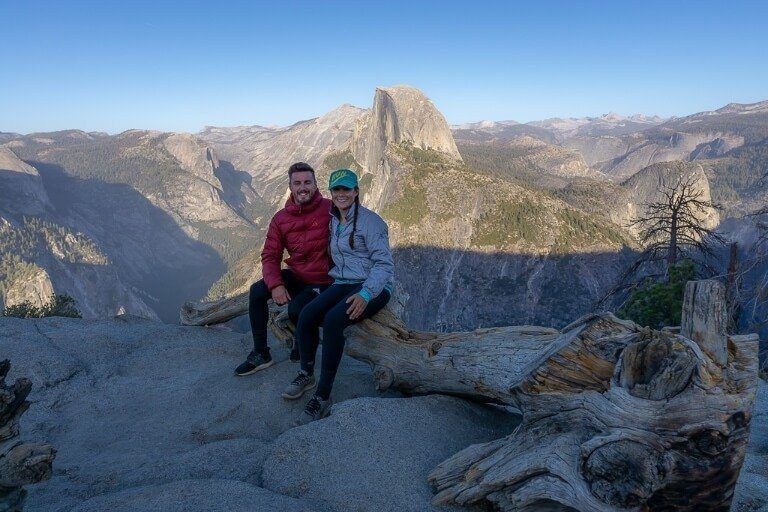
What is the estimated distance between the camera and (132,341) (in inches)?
381

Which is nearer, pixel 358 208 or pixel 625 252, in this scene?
pixel 358 208

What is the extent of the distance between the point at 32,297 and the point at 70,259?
48.9m

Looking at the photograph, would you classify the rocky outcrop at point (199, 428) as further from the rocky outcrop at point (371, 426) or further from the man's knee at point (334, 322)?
the man's knee at point (334, 322)

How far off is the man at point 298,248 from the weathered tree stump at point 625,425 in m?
3.21

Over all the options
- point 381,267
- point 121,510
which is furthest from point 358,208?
point 121,510

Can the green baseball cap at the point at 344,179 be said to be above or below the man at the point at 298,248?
above

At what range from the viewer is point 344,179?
5.80m

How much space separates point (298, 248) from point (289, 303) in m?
0.80

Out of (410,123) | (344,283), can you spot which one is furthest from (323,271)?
(410,123)

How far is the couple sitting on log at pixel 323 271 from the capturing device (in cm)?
576

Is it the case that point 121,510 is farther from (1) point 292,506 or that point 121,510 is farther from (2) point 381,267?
(2) point 381,267

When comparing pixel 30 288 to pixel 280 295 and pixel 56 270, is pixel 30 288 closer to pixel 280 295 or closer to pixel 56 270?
pixel 56 270

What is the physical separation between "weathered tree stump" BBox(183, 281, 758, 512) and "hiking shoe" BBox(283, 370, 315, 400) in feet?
8.66

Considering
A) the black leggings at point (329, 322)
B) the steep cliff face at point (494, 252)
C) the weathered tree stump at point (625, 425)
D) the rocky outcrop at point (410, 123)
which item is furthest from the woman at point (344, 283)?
the rocky outcrop at point (410, 123)
